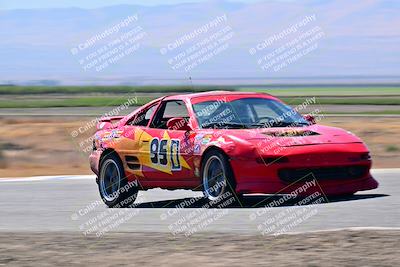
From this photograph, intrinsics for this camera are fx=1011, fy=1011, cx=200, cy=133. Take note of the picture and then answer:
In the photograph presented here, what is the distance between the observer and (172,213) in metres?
11.7

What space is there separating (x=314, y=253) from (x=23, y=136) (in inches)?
1010

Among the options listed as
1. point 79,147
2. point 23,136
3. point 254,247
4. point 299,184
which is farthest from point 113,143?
point 23,136

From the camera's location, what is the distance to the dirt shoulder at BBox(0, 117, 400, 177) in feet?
74.1

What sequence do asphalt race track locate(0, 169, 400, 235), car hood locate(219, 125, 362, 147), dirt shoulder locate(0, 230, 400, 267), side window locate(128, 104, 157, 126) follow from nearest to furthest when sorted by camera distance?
dirt shoulder locate(0, 230, 400, 267), asphalt race track locate(0, 169, 400, 235), car hood locate(219, 125, 362, 147), side window locate(128, 104, 157, 126)

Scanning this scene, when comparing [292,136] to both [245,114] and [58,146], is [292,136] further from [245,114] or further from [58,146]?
[58,146]

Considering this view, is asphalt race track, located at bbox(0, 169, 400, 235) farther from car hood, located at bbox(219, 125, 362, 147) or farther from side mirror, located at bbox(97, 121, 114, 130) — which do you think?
side mirror, located at bbox(97, 121, 114, 130)

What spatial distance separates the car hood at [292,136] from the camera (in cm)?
1162

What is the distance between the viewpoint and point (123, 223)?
11.1 m

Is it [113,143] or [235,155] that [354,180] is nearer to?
[235,155]

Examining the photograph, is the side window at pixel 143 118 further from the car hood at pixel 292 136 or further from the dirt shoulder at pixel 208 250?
the dirt shoulder at pixel 208 250

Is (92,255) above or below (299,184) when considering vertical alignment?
above

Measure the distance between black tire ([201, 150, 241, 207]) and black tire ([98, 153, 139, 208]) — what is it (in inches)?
62.6

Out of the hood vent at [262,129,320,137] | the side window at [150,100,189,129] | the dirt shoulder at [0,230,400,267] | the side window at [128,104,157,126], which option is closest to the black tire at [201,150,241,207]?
the hood vent at [262,129,320,137]

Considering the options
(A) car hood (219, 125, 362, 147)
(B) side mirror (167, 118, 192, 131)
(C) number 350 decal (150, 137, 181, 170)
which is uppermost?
(B) side mirror (167, 118, 192, 131)
